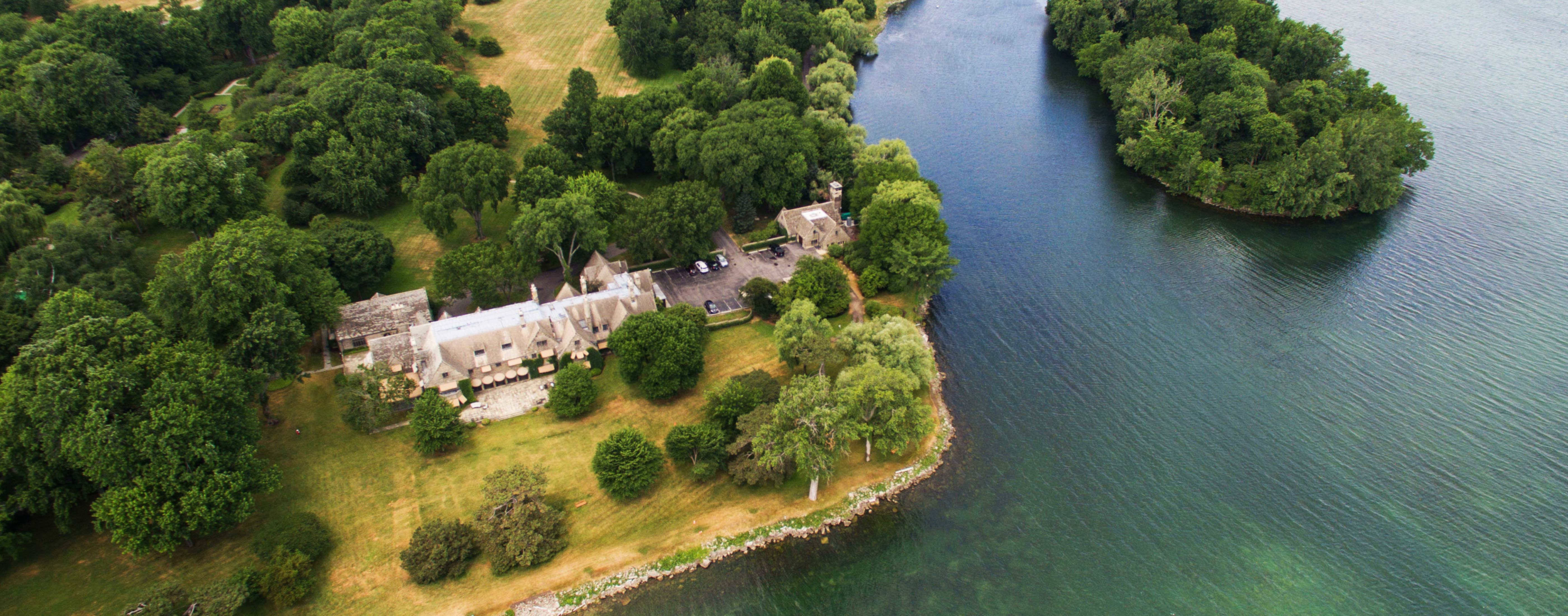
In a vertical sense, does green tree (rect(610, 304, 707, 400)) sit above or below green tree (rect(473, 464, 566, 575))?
above

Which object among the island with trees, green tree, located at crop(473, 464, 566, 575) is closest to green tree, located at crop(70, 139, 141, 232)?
the island with trees

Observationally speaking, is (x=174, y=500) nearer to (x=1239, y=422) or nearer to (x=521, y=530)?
(x=521, y=530)

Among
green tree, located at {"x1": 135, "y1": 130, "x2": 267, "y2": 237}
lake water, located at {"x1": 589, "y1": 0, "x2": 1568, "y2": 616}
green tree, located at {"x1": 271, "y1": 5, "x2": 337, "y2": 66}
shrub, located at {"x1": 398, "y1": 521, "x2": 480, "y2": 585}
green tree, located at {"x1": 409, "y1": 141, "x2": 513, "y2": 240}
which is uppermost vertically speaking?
green tree, located at {"x1": 271, "y1": 5, "x2": 337, "y2": 66}

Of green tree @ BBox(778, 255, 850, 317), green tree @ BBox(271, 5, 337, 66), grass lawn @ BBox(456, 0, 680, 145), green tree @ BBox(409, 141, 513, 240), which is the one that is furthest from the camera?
grass lawn @ BBox(456, 0, 680, 145)

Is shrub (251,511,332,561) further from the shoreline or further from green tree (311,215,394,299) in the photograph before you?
green tree (311,215,394,299)

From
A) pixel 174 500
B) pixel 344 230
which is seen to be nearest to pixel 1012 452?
pixel 174 500

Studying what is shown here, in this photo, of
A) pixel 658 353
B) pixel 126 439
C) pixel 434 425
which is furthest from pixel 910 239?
pixel 126 439

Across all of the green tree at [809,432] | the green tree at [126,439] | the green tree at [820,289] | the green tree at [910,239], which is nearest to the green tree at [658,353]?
the green tree at [820,289]
